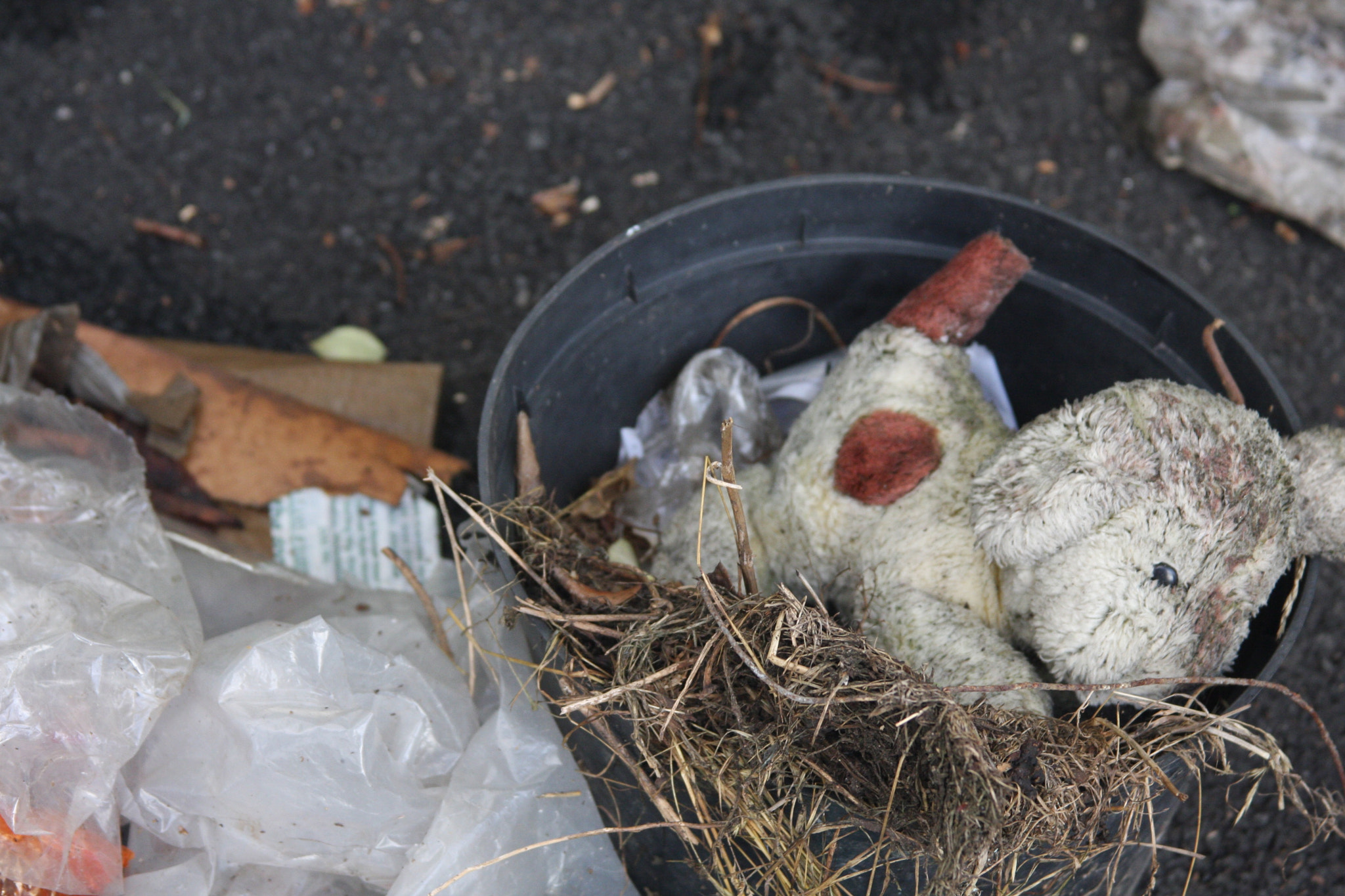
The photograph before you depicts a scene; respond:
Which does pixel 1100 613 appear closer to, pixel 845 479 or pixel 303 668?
pixel 845 479

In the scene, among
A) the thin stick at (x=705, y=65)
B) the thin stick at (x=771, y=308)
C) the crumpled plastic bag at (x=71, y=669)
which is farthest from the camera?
the thin stick at (x=705, y=65)

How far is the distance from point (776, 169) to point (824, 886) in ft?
5.58

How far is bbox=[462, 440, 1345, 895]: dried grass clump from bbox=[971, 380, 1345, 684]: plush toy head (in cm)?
7

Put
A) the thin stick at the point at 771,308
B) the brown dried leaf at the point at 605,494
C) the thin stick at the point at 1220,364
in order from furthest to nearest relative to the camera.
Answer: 1. the thin stick at the point at 771,308
2. the brown dried leaf at the point at 605,494
3. the thin stick at the point at 1220,364

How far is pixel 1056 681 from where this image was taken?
1.02 m

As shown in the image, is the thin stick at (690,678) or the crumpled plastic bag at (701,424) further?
the crumpled plastic bag at (701,424)

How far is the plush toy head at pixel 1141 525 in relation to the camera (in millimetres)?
969

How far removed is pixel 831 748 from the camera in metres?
0.95

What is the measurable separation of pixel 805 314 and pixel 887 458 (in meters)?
0.52

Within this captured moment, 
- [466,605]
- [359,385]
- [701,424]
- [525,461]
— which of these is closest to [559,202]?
[359,385]

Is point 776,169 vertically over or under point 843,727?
over

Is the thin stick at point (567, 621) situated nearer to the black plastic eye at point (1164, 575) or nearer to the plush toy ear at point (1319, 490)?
the black plastic eye at point (1164, 575)

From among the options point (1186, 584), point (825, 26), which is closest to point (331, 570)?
point (1186, 584)

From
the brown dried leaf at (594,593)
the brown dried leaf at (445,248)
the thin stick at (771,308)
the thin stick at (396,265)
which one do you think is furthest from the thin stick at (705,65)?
the brown dried leaf at (594,593)
